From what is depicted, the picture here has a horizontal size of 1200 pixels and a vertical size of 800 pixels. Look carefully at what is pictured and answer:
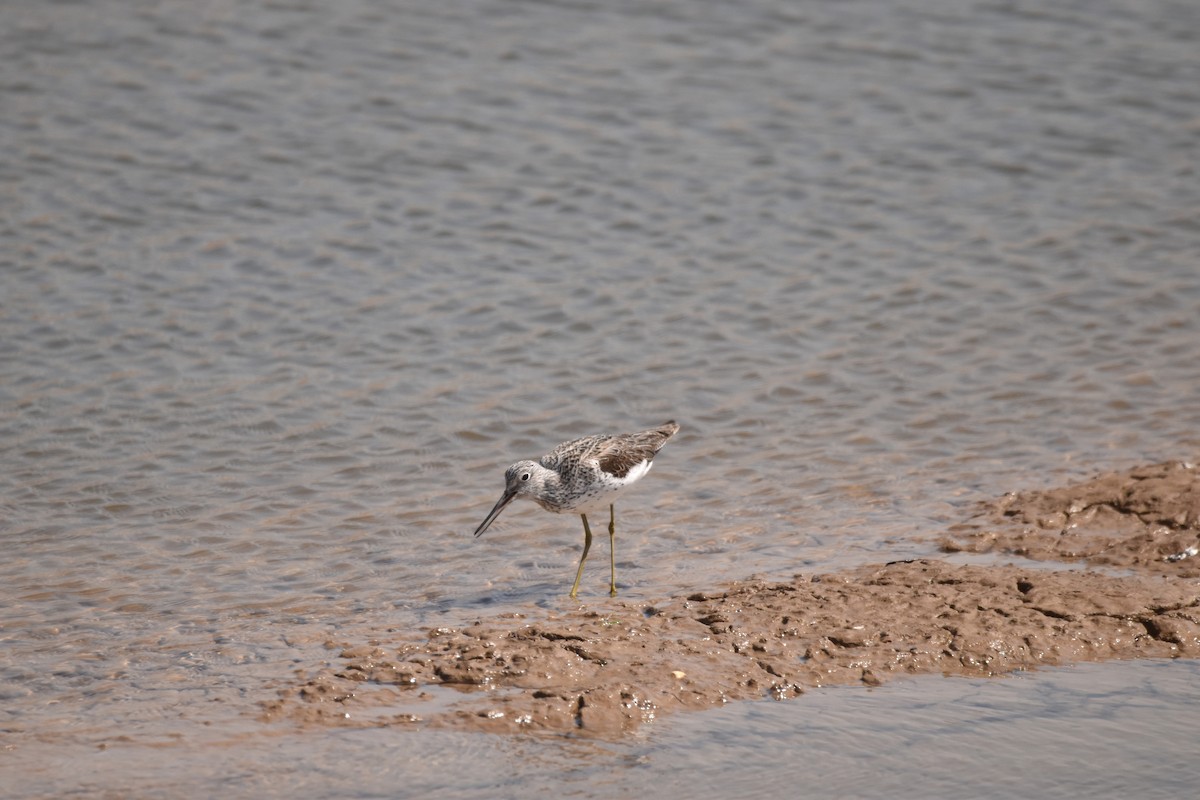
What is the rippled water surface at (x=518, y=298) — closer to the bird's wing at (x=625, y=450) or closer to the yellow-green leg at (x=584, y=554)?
the yellow-green leg at (x=584, y=554)

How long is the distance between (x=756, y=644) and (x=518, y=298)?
5633mm

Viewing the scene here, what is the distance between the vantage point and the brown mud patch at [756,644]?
591cm

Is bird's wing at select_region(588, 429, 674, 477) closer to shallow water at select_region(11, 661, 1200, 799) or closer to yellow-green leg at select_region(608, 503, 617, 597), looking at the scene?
yellow-green leg at select_region(608, 503, 617, 597)

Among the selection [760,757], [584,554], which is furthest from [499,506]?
[760,757]

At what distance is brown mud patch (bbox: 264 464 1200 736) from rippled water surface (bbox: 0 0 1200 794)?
1.34ft

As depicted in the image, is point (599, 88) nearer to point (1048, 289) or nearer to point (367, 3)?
point (367, 3)

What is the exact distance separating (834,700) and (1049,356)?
557 cm

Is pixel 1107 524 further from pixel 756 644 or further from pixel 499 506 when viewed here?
pixel 499 506

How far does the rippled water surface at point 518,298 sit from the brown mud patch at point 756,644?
16.1 inches

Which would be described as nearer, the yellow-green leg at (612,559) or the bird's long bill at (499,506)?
the yellow-green leg at (612,559)

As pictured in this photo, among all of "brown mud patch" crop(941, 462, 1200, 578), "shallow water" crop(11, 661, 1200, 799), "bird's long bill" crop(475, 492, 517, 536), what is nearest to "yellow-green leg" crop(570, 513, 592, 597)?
"bird's long bill" crop(475, 492, 517, 536)

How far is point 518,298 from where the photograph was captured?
1152 centimetres

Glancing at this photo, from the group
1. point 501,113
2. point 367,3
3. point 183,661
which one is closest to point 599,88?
point 501,113

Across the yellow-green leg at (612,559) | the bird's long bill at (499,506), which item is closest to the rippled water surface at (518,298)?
the yellow-green leg at (612,559)
